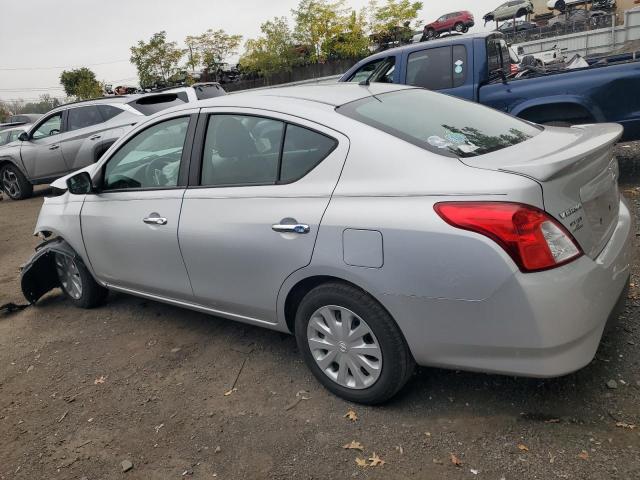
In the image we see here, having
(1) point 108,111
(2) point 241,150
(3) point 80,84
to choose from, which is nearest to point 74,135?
(1) point 108,111

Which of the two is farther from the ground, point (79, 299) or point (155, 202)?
point (155, 202)

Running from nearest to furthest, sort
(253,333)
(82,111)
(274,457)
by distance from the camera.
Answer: (274,457), (253,333), (82,111)

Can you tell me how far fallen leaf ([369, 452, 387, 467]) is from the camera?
94.3 inches

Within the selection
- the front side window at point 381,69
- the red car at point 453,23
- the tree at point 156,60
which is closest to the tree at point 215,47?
the tree at point 156,60

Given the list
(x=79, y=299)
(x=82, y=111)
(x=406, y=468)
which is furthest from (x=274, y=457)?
(x=82, y=111)

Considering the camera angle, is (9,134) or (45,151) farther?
(9,134)

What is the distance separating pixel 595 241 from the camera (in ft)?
7.77

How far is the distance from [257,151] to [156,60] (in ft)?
101

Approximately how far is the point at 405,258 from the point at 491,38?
17.3 ft

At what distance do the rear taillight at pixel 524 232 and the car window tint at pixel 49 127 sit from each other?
34.2 feet

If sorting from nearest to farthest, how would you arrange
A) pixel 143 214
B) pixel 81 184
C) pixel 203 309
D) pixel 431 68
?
pixel 203 309
pixel 143 214
pixel 81 184
pixel 431 68

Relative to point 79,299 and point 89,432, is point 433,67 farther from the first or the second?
point 89,432

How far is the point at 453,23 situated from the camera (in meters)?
33.0

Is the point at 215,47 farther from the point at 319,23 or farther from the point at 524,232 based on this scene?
the point at 524,232
